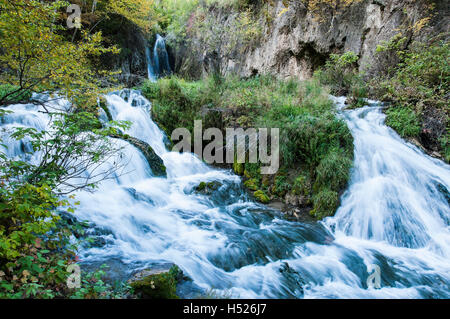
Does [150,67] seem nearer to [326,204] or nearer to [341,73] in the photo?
[341,73]

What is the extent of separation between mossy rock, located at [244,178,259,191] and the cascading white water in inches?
13.5

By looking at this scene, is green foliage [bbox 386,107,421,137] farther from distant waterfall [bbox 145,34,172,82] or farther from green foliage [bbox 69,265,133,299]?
distant waterfall [bbox 145,34,172,82]

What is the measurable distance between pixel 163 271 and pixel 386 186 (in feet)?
16.2

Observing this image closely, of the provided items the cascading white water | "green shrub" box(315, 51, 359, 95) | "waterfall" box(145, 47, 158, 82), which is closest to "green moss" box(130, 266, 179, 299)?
the cascading white water

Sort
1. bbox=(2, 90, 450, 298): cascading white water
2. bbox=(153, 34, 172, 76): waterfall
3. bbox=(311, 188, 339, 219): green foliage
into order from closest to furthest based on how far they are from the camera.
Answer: bbox=(2, 90, 450, 298): cascading white water, bbox=(311, 188, 339, 219): green foliage, bbox=(153, 34, 172, 76): waterfall

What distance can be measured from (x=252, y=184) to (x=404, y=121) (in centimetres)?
446

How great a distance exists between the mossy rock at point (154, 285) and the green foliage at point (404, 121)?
6717 mm

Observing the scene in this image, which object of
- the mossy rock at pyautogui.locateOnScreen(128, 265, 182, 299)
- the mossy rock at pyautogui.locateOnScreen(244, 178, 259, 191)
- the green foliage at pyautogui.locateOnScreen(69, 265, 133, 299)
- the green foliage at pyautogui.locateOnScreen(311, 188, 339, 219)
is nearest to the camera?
the green foliage at pyautogui.locateOnScreen(69, 265, 133, 299)

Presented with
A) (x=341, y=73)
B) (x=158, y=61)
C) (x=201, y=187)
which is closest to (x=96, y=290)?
(x=201, y=187)

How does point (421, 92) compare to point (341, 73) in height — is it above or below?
below

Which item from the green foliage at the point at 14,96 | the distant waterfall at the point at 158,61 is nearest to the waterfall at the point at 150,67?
the distant waterfall at the point at 158,61

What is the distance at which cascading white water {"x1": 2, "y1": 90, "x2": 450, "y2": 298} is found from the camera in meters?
3.34

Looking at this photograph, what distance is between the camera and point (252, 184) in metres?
6.65
